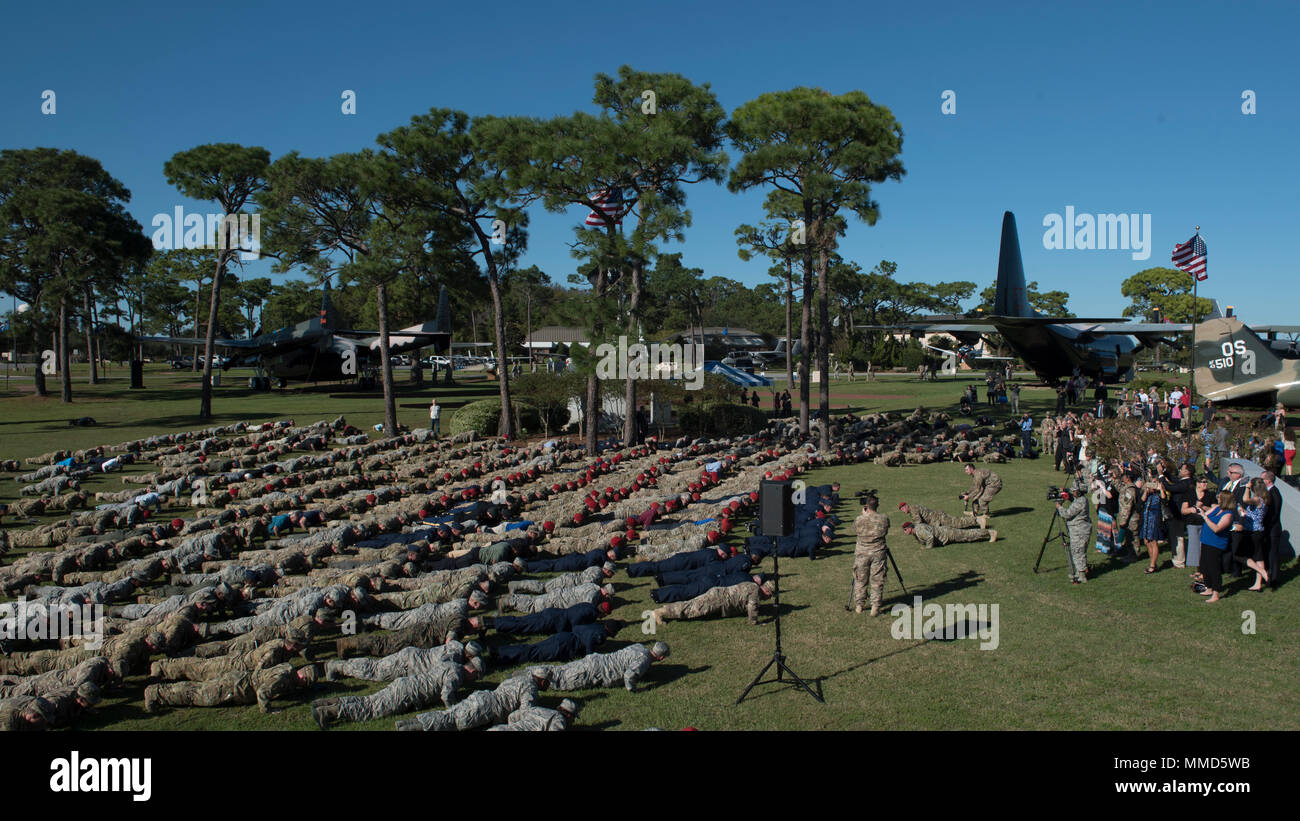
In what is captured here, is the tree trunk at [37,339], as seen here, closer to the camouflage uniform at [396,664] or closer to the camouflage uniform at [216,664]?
the camouflage uniform at [216,664]

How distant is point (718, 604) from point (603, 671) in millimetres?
2748

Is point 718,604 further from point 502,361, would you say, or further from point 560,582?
point 502,361

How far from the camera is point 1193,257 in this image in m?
28.2

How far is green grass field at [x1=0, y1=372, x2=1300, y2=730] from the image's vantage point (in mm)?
7910

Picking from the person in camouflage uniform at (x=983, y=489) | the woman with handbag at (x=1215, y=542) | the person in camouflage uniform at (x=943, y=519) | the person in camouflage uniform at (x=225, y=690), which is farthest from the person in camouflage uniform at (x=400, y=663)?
the person in camouflage uniform at (x=983, y=489)

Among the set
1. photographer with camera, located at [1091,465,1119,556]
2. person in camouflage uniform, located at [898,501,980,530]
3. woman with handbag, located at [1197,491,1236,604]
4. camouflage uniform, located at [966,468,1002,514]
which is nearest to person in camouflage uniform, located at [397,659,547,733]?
woman with handbag, located at [1197,491,1236,604]

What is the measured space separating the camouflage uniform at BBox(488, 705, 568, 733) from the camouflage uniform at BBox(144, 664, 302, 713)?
8.45 feet

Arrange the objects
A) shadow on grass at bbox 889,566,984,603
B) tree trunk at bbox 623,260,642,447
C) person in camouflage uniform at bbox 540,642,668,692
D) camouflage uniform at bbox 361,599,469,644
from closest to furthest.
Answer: person in camouflage uniform at bbox 540,642,668,692 → camouflage uniform at bbox 361,599,469,644 → shadow on grass at bbox 889,566,984,603 → tree trunk at bbox 623,260,642,447

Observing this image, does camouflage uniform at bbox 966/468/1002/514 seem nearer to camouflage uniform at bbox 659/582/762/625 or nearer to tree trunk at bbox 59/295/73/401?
camouflage uniform at bbox 659/582/762/625
